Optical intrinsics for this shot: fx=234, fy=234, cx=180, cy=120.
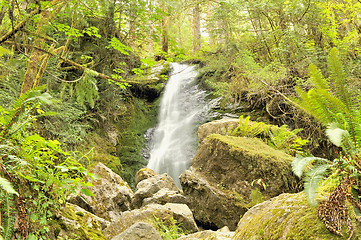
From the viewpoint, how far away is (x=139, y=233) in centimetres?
285

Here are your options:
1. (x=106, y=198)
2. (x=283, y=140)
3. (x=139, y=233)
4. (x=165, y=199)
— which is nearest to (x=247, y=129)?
(x=283, y=140)

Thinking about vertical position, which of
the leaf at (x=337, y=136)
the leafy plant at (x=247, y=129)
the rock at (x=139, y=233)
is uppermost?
the leaf at (x=337, y=136)

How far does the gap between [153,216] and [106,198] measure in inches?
52.3

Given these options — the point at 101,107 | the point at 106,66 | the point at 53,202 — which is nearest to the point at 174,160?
the point at 101,107

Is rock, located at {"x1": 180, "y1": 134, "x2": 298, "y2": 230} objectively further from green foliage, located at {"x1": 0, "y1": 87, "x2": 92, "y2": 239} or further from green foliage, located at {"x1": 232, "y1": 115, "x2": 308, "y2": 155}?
green foliage, located at {"x1": 0, "y1": 87, "x2": 92, "y2": 239}

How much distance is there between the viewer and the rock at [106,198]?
435 centimetres

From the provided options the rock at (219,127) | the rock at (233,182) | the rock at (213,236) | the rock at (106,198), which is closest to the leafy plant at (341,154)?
the rock at (213,236)

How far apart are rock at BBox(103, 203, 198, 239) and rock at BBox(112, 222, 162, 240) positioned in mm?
740

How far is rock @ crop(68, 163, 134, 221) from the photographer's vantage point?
4348mm

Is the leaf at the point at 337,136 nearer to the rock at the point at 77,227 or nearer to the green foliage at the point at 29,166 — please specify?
the green foliage at the point at 29,166

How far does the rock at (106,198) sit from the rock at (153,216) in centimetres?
89

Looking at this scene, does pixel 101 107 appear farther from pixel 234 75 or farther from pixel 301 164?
pixel 301 164

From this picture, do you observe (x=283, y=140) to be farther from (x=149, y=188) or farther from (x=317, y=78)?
(x=317, y=78)

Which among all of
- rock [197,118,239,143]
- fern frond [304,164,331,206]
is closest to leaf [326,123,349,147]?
fern frond [304,164,331,206]
